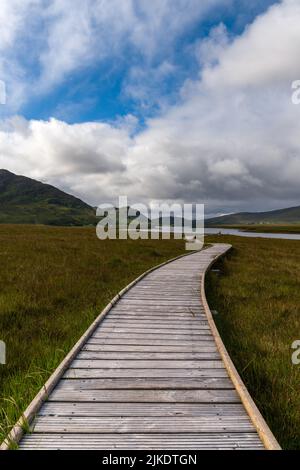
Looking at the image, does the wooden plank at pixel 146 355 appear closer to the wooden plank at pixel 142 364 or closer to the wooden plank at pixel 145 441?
the wooden plank at pixel 142 364

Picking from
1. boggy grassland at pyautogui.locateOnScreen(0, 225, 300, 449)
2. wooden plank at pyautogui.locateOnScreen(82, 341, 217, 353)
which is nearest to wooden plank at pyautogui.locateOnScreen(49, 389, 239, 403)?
boggy grassland at pyautogui.locateOnScreen(0, 225, 300, 449)

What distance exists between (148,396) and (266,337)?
159 inches

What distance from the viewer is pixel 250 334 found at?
7246 millimetres

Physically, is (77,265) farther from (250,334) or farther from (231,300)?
(250,334)

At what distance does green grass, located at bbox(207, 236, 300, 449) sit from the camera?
4137mm

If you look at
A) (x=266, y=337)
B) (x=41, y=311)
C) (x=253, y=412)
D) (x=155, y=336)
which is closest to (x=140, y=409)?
(x=253, y=412)

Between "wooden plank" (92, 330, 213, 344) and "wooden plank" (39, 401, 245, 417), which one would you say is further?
"wooden plank" (92, 330, 213, 344)

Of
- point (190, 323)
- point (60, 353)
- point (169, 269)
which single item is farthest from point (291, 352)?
point (169, 269)

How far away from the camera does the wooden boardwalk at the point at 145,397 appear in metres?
3.16

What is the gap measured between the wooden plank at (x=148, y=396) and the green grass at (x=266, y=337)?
72cm

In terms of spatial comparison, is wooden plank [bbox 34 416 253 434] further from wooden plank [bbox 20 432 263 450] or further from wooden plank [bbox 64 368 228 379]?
wooden plank [bbox 64 368 228 379]

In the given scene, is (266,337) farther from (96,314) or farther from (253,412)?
(96,314)

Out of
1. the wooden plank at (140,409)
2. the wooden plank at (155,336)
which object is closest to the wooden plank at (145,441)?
the wooden plank at (140,409)

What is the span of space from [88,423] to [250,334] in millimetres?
5033
